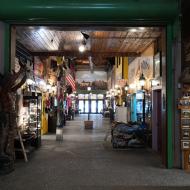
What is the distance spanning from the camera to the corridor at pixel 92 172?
6.86 metres

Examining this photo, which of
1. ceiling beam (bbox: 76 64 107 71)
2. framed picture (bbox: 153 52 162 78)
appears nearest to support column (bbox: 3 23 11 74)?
framed picture (bbox: 153 52 162 78)

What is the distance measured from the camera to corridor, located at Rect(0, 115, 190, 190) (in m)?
6.86

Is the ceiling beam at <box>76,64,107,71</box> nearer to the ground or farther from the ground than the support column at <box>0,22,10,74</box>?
farther from the ground

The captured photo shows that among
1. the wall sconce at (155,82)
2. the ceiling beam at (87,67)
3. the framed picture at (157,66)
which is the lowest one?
the wall sconce at (155,82)

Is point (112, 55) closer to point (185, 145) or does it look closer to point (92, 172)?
point (185, 145)

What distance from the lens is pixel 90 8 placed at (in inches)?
304

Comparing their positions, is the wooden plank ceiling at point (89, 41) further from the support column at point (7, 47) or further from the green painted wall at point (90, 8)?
the green painted wall at point (90, 8)

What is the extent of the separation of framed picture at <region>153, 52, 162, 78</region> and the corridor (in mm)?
2653

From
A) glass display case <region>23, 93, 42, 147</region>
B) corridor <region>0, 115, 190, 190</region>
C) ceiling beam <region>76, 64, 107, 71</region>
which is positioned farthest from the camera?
ceiling beam <region>76, 64, 107, 71</region>

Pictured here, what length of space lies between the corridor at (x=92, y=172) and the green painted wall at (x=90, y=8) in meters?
3.70

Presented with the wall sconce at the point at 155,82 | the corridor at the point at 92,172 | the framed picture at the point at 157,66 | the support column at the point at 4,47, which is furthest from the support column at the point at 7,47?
the wall sconce at the point at 155,82

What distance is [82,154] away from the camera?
10.9 m

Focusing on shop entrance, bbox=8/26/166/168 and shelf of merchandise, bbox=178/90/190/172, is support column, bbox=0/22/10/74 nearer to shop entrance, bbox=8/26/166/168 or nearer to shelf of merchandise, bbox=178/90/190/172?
shop entrance, bbox=8/26/166/168

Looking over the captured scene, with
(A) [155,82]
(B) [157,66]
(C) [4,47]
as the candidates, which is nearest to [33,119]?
(A) [155,82]
